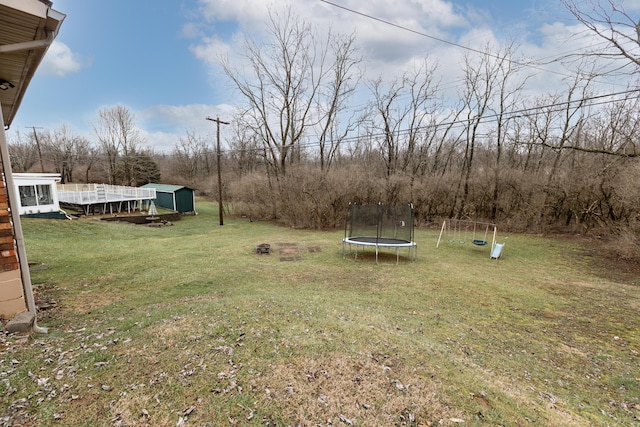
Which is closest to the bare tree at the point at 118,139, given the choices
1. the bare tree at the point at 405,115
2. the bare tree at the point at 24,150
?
the bare tree at the point at 24,150

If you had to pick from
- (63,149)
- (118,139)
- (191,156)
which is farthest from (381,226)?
(63,149)

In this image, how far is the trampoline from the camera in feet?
28.2

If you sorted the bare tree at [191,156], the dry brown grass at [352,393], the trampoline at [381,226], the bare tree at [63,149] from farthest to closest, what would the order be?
the bare tree at [191,156]
the bare tree at [63,149]
the trampoline at [381,226]
the dry brown grass at [352,393]

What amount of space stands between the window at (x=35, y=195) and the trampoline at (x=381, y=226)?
1554 centimetres

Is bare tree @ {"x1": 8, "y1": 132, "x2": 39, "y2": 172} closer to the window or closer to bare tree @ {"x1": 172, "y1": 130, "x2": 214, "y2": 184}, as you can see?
bare tree @ {"x1": 172, "y1": 130, "x2": 214, "y2": 184}

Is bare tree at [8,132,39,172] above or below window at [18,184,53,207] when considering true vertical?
above

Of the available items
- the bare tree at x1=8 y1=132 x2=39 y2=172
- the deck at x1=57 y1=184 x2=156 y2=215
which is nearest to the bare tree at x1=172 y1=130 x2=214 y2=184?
the bare tree at x1=8 y1=132 x2=39 y2=172

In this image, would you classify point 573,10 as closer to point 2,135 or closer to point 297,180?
point 2,135

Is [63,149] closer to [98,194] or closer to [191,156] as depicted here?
[191,156]

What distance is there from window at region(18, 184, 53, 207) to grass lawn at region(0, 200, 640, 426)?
10.6 m

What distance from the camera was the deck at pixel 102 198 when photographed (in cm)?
1689

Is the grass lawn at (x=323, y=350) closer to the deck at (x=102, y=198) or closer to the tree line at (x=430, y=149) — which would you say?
the tree line at (x=430, y=149)

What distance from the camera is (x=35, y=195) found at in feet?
45.0

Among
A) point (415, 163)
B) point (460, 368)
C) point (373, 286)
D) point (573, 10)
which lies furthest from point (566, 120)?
point (460, 368)
